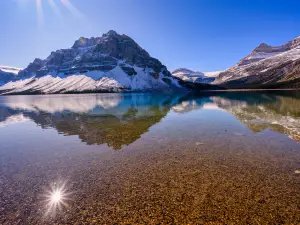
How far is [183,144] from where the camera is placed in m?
21.3

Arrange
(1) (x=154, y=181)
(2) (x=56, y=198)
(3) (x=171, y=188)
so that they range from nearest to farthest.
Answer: (2) (x=56, y=198) < (3) (x=171, y=188) < (1) (x=154, y=181)

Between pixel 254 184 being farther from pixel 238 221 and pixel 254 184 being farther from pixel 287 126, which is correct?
pixel 287 126

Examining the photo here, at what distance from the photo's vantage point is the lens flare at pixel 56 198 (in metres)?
10.6

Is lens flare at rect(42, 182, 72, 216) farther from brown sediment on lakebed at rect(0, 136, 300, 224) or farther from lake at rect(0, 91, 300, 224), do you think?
brown sediment on lakebed at rect(0, 136, 300, 224)

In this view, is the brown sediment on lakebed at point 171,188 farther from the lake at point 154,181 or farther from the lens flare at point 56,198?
the lens flare at point 56,198

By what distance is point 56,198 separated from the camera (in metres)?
11.6

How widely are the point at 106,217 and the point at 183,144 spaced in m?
13.5

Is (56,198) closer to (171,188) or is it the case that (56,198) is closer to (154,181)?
(154,181)

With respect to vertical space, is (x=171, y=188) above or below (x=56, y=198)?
above

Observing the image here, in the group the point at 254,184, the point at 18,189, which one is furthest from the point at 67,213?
the point at 254,184

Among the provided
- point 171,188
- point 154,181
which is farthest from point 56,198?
point 171,188

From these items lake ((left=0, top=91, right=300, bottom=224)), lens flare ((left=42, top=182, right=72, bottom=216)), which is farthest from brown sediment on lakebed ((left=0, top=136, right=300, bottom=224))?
lens flare ((left=42, top=182, right=72, bottom=216))

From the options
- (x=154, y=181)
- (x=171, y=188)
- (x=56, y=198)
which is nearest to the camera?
(x=56, y=198)

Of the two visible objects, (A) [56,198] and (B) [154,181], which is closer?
(A) [56,198]
